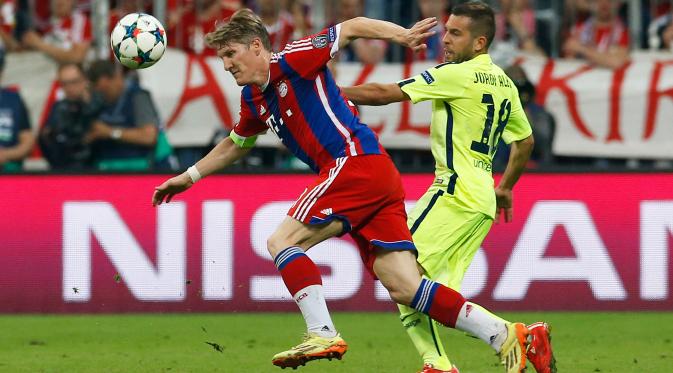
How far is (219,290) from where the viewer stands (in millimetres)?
11414

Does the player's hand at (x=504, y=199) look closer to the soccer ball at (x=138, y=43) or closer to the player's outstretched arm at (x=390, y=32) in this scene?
the player's outstretched arm at (x=390, y=32)

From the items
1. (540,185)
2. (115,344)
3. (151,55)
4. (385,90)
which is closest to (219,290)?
(115,344)

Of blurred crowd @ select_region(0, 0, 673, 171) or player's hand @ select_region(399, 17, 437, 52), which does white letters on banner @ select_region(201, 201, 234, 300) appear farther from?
player's hand @ select_region(399, 17, 437, 52)

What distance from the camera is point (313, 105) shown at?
713 cm

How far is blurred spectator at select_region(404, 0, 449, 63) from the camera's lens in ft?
43.0

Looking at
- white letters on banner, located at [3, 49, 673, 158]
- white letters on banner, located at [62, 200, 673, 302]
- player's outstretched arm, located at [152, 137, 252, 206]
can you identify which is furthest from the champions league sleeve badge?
white letters on banner, located at [3, 49, 673, 158]

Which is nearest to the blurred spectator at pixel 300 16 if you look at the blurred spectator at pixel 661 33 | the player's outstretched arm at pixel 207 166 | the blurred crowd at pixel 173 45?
the blurred crowd at pixel 173 45

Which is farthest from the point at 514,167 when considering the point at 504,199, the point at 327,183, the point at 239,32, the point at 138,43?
the point at 138,43

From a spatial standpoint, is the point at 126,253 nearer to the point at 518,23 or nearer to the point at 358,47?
the point at 358,47

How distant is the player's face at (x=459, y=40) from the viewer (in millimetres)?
7693

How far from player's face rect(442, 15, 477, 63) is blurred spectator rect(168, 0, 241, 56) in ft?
19.3

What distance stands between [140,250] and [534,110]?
3.74 meters

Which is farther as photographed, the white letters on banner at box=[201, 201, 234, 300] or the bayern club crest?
the white letters on banner at box=[201, 201, 234, 300]

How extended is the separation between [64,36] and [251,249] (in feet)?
11.1
